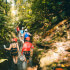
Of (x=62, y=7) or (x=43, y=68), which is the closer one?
(x=43, y=68)

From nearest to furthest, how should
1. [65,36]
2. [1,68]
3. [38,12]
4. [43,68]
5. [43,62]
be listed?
[43,68] → [43,62] → [65,36] → [1,68] → [38,12]

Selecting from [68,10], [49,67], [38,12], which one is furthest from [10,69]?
[68,10]

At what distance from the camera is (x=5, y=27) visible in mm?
11227

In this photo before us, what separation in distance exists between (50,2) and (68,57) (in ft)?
19.4

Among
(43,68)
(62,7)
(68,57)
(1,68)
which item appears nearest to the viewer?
(68,57)

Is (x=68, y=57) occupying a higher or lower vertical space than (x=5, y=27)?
lower

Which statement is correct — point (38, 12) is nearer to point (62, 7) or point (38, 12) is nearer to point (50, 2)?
point (50, 2)

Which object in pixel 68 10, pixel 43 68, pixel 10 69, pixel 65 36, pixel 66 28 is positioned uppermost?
pixel 68 10

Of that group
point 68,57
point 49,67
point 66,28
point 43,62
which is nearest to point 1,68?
point 43,62

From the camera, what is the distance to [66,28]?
6836 mm

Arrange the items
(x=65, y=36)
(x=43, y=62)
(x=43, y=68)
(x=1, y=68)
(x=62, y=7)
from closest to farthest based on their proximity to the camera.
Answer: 1. (x=43, y=68)
2. (x=43, y=62)
3. (x=65, y=36)
4. (x=1, y=68)
5. (x=62, y=7)

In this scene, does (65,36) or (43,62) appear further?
(65,36)

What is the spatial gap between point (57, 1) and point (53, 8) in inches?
29.2

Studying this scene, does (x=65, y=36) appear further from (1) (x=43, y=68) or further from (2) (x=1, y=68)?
(2) (x=1, y=68)
